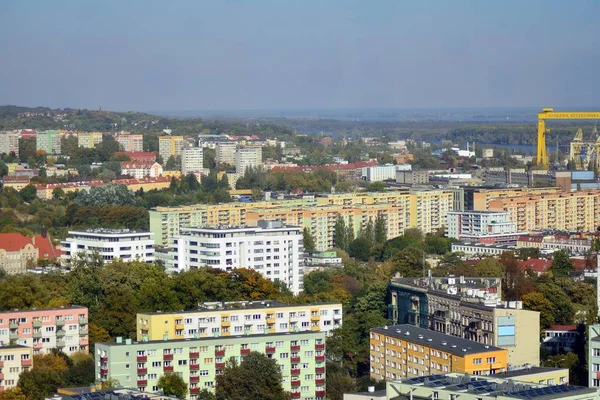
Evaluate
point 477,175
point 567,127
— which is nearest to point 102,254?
point 477,175

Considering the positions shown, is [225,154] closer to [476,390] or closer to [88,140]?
[88,140]

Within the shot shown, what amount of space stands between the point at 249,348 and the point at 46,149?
38754 mm

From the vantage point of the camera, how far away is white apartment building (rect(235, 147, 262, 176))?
47406mm

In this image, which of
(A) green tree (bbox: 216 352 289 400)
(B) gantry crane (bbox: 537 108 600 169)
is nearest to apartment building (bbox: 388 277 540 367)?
(A) green tree (bbox: 216 352 289 400)

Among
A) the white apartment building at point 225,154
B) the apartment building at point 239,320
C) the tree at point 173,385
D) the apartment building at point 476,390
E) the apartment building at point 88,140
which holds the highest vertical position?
the apartment building at point 476,390

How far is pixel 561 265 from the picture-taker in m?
21.4

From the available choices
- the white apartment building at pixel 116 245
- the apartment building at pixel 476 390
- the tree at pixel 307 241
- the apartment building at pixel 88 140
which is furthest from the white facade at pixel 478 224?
the apartment building at pixel 88 140

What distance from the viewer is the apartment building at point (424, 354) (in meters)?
13.3

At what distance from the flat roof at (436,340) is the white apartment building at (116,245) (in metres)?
7.14

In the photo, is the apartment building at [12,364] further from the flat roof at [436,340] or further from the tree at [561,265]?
the tree at [561,265]

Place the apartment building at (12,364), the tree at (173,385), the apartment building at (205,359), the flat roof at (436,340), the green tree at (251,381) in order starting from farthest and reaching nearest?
the apartment building at (12,364), the flat roof at (436,340), the apartment building at (205,359), the tree at (173,385), the green tree at (251,381)

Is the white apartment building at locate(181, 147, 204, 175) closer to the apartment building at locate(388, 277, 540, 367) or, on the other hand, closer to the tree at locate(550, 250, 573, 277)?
the tree at locate(550, 250, 573, 277)

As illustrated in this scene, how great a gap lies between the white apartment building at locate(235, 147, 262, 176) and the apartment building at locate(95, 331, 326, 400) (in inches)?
1285

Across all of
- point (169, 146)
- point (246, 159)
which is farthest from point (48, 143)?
point (246, 159)
